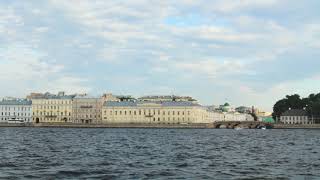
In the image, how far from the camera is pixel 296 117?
504 ft

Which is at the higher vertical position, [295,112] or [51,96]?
[51,96]

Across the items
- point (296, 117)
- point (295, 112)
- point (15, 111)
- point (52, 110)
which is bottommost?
point (296, 117)

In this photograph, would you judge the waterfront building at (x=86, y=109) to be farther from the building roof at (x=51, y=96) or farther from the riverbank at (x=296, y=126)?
the riverbank at (x=296, y=126)

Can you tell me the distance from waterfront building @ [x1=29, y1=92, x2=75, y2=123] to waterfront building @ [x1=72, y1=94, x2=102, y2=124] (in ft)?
5.62

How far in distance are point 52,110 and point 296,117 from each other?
2543 inches

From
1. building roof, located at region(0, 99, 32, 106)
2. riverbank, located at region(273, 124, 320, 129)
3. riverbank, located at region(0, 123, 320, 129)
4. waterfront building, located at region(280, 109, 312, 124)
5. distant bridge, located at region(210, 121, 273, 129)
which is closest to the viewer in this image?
riverbank, located at region(0, 123, 320, 129)

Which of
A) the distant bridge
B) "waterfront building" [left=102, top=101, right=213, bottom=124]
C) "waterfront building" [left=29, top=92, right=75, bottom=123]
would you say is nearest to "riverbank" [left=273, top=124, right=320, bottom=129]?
the distant bridge

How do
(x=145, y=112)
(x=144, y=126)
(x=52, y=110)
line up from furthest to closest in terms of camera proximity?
(x=52, y=110)
(x=145, y=112)
(x=144, y=126)

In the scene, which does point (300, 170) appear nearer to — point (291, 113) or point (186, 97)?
point (291, 113)

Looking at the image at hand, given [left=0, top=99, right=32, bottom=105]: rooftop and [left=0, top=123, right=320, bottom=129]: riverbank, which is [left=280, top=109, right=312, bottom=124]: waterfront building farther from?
[left=0, top=99, right=32, bottom=105]: rooftop

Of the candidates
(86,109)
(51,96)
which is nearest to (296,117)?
(86,109)

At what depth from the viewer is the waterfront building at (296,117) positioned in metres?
153

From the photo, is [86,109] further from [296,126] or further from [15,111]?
[296,126]

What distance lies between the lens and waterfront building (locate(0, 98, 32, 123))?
154625 mm
